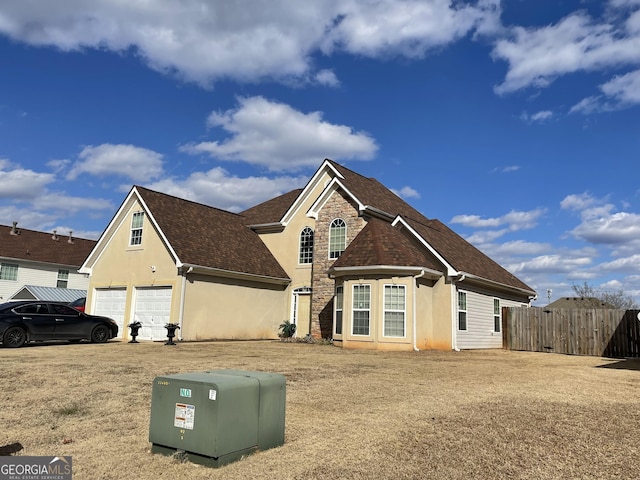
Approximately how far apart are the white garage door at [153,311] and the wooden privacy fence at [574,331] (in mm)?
15315

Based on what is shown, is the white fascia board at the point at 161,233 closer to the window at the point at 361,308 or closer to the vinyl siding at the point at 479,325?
the window at the point at 361,308

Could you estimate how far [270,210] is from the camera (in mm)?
28938

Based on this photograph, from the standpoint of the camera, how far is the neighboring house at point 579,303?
5947 centimetres

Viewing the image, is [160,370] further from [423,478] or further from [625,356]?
[625,356]

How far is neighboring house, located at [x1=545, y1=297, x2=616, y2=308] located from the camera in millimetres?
59469

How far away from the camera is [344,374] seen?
38.6 feet

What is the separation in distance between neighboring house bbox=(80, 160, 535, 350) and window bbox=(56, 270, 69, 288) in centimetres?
1986

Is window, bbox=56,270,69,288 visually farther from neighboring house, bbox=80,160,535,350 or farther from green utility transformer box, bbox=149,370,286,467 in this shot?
green utility transformer box, bbox=149,370,286,467

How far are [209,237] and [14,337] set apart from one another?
9.05 metres

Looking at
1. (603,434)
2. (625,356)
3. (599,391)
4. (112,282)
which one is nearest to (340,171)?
(112,282)

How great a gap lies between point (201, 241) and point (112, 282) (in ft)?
15.1

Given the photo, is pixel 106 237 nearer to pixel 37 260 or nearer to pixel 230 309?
pixel 230 309

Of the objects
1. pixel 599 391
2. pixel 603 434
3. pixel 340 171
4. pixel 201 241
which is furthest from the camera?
pixel 340 171

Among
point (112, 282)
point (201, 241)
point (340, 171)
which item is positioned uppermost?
point (340, 171)
